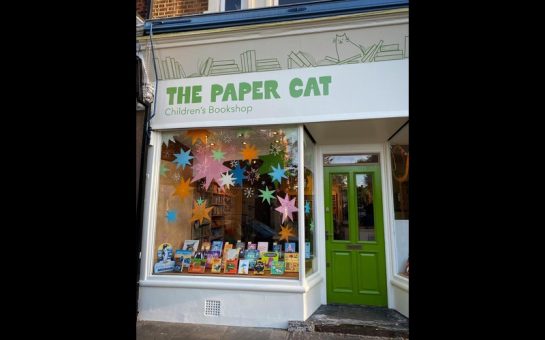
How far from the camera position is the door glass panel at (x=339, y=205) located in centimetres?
562

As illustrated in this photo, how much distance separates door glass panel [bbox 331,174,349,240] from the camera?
18.5 ft

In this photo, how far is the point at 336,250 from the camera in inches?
219

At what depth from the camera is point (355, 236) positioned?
18.2ft

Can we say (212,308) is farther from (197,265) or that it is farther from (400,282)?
(400,282)

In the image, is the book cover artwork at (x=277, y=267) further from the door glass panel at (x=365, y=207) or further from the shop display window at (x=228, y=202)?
the door glass panel at (x=365, y=207)

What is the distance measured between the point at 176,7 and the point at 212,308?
5125 mm

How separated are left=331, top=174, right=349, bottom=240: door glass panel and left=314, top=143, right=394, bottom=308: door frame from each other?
0.21 metres
